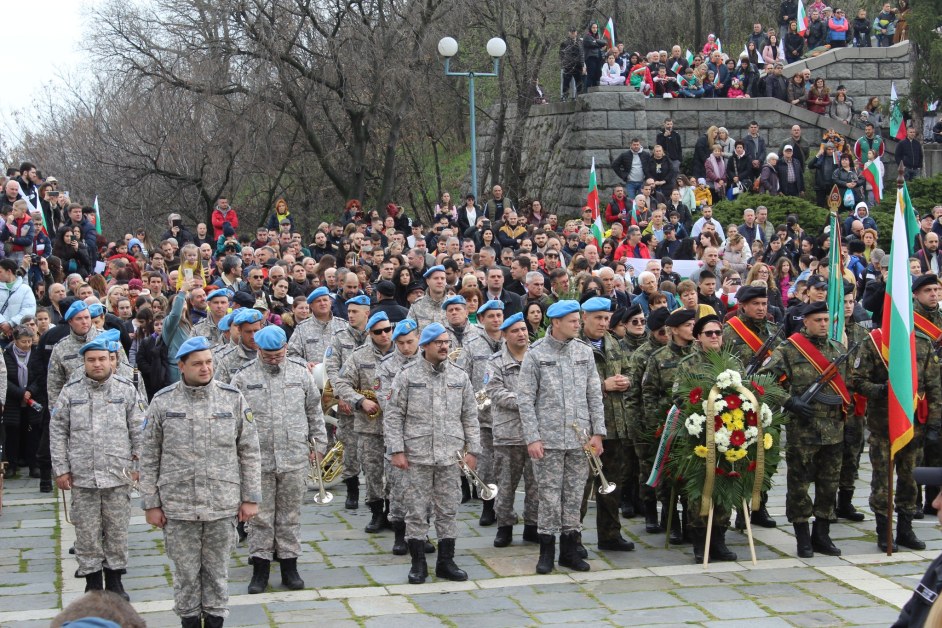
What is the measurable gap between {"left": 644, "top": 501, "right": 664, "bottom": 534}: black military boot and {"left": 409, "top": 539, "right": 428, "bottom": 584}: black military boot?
2.40m

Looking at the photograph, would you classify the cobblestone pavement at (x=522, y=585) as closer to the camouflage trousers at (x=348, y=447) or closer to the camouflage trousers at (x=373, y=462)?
the camouflage trousers at (x=373, y=462)

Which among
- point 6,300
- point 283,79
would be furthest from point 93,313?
point 283,79

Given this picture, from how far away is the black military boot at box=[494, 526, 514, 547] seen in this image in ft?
33.1

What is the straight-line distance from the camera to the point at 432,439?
9180 millimetres

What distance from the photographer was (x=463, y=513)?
11445mm

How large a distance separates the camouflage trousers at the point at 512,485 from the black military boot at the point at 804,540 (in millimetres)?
2058

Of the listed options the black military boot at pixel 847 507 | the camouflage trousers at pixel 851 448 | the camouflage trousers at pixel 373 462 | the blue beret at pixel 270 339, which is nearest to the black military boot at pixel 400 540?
the camouflage trousers at pixel 373 462

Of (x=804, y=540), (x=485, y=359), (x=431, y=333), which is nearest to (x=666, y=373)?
(x=804, y=540)

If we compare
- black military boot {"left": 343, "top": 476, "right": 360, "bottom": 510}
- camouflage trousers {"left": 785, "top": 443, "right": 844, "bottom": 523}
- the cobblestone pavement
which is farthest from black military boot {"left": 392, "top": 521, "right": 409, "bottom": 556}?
camouflage trousers {"left": 785, "top": 443, "right": 844, "bottom": 523}

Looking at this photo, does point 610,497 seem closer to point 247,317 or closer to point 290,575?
point 290,575

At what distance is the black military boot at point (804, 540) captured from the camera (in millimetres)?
9617

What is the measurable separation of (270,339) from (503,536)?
103 inches

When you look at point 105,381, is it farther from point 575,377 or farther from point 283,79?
point 283,79

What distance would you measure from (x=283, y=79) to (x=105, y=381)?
666 inches
